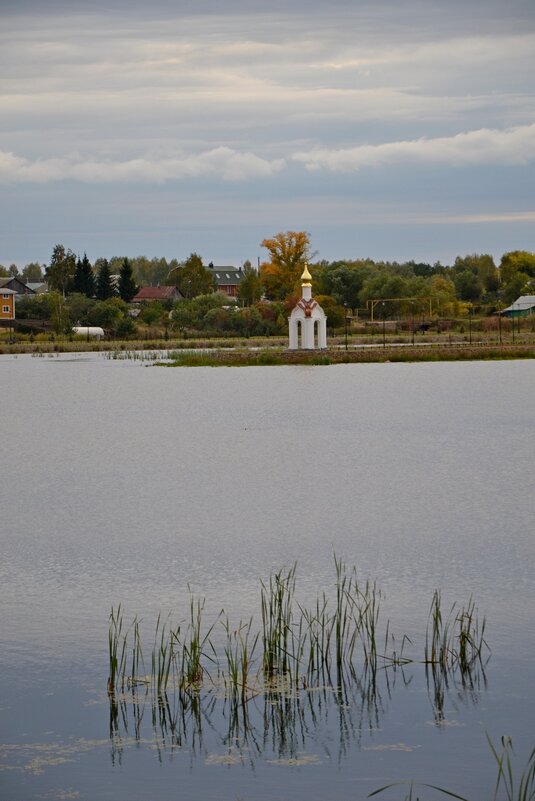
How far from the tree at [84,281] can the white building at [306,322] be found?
168 ft

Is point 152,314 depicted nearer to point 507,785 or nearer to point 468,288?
point 468,288

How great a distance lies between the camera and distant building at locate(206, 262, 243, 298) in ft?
604

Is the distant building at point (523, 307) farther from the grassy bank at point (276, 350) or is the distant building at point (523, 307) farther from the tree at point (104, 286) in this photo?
the tree at point (104, 286)

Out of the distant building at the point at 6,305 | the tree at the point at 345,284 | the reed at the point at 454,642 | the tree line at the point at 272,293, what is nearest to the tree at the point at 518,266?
the tree line at the point at 272,293

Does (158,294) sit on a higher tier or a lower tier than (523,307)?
higher

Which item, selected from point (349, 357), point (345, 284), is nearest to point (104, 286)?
point (345, 284)

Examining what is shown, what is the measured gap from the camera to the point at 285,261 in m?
121

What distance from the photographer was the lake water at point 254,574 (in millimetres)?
8383

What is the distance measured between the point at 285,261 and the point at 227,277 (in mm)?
67875

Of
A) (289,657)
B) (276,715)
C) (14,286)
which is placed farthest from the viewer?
(14,286)

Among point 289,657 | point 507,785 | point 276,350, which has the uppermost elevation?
point 276,350

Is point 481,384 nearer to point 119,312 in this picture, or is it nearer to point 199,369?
point 199,369

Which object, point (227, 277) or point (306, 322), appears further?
point (227, 277)

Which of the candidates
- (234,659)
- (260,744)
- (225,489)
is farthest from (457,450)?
(260,744)
